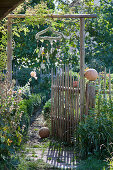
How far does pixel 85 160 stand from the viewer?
15.0 feet

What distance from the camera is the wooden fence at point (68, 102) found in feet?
18.0

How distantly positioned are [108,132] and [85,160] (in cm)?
64

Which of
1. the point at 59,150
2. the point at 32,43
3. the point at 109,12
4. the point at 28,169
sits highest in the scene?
the point at 109,12

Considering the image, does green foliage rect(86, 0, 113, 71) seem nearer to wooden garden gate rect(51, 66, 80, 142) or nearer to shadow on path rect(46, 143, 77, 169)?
wooden garden gate rect(51, 66, 80, 142)

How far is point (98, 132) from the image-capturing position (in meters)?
4.75

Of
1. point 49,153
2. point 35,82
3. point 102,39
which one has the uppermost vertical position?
point 102,39

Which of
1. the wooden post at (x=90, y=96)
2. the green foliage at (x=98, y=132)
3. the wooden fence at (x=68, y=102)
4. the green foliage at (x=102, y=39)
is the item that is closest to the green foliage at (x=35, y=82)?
the green foliage at (x=102, y=39)

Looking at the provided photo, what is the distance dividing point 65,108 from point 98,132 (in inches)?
57.4

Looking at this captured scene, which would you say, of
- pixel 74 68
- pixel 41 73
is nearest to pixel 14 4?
pixel 41 73

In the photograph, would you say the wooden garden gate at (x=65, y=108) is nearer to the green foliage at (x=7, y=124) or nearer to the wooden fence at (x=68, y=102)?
the wooden fence at (x=68, y=102)

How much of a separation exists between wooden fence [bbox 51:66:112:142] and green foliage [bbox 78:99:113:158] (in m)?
0.26

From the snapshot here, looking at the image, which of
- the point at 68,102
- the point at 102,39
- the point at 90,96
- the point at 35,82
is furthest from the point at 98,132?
the point at 102,39

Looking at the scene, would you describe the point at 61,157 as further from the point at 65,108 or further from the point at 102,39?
the point at 102,39

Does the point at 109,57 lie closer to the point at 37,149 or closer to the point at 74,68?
the point at 74,68
